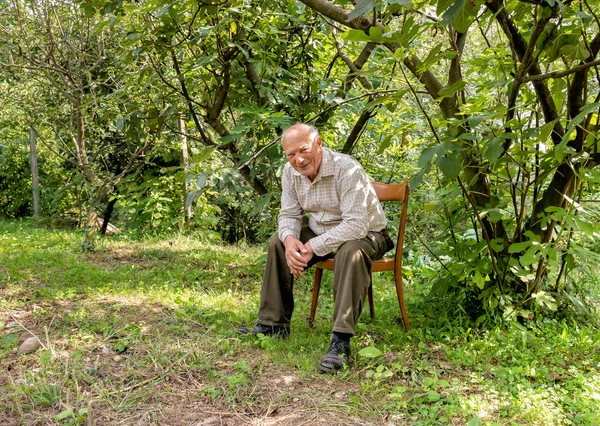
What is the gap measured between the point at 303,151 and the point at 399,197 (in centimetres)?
66

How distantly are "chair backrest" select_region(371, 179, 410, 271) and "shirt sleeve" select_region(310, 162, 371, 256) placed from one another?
30 cm

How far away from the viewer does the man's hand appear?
267 cm

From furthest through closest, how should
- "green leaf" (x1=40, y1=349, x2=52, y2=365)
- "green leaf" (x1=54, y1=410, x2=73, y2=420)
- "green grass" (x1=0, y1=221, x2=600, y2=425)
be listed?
"green leaf" (x1=40, y1=349, x2=52, y2=365), "green grass" (x1=0, y1=221, x2=600, y2=425), "green leaf" (x1=54, y1=410, x2=73, y2=420)

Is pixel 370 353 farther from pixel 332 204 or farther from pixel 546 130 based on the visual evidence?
pixel 546 130

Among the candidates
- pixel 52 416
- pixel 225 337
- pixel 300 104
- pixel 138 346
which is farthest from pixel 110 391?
pixel 300 104

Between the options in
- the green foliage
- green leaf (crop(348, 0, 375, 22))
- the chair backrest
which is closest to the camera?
green leaf (crop(348, 0, 375, 22))

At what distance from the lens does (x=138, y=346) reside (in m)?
2.69

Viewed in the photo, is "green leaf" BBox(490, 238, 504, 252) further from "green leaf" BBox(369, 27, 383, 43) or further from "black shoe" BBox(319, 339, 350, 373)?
"green leaf" BBox(369, 27, 383, 43)

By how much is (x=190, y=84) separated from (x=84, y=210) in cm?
648

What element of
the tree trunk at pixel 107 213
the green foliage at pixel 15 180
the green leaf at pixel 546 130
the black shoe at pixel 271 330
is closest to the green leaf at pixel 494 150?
the green leaf at pixel 546 130

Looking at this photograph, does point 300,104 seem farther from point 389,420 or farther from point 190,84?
point 389,420

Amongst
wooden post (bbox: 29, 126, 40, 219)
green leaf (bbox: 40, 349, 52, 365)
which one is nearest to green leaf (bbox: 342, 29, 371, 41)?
green leaf (bbox: 40, 349, 52, 365)

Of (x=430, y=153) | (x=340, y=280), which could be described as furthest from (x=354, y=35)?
(x=340, y=280)

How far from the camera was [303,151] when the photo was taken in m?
2.66
